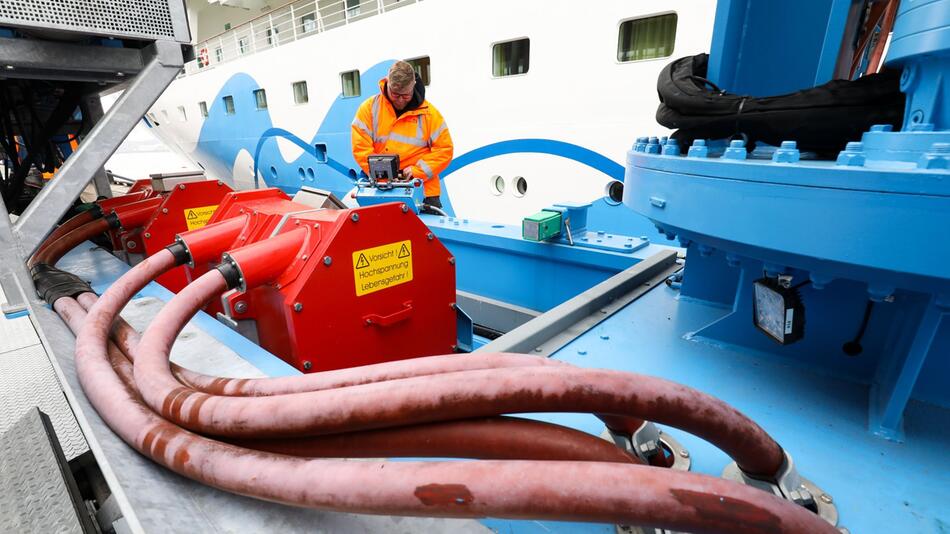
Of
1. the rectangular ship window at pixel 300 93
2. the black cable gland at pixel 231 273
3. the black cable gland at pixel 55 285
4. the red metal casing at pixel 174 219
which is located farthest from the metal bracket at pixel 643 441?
the rectangular ship window at pixel 300 93

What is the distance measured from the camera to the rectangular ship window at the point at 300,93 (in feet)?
24.6

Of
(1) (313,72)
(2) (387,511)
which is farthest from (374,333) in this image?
(1) (313,72)

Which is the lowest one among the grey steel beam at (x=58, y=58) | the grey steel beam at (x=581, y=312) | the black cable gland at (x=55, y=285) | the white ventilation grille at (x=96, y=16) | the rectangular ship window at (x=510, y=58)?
the grey steel beam at (x=581, y=312)

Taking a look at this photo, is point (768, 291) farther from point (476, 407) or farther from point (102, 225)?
point (102, 225)

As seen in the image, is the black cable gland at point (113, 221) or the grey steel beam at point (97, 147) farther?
the black cable gland at point (113, 221)

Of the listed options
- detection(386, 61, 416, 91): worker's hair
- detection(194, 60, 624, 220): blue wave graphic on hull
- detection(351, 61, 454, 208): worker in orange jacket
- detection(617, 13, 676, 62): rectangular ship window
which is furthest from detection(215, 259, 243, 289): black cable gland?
detection(617, 13, 676, 62): rectangular ship window

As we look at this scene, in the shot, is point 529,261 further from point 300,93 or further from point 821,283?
point 300,93

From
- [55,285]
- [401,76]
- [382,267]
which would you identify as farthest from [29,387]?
[401,76]

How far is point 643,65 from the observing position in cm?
385

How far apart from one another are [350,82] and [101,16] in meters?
5.40

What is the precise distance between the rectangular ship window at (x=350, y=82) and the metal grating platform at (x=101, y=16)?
16.4 feet

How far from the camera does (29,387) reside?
1836 mm

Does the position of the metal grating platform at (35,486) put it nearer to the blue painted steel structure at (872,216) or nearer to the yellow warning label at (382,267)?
the yellow warning label at (382,267)

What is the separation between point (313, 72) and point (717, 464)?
24.9 feet
